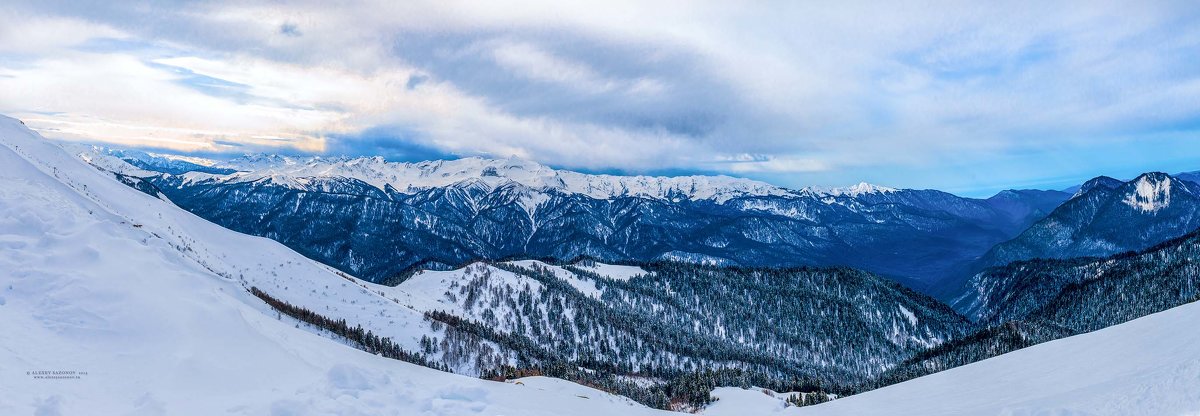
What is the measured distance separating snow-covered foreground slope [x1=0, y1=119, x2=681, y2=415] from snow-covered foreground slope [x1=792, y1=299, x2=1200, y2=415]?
41.8 ft

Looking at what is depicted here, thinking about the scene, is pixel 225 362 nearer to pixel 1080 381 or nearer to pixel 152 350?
pixel 152 350

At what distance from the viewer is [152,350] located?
18031 mm

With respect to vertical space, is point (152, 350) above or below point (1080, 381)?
below

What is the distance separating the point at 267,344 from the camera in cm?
2038

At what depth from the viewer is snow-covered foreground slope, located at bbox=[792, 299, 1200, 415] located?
44.0 ft

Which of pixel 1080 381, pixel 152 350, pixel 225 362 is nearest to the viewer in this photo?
pixel 1080 381

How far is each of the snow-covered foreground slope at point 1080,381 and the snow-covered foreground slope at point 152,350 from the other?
12.7 meters

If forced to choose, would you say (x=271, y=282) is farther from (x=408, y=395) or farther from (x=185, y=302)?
(x=408, y=395)

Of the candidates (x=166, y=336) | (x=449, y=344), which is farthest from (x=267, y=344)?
(x=449, y=344)

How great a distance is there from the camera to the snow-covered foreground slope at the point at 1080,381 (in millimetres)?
13422

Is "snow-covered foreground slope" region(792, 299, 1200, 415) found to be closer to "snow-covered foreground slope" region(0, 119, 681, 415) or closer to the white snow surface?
the white snow surface

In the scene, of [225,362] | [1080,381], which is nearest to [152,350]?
[225,362]

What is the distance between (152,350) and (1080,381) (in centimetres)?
3047

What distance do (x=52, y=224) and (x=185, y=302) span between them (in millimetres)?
8600
